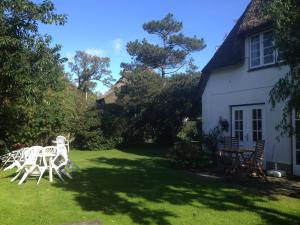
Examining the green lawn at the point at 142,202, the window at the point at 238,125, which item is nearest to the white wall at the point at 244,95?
the window at the point at 238,125

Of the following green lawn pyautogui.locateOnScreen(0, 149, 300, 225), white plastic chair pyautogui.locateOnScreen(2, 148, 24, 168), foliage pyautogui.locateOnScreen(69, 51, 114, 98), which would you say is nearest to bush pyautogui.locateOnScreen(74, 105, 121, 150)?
white plastic chair pyautogui.locateOnScreen(2, 148, 24, 168)

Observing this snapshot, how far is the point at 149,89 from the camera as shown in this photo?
2848cm

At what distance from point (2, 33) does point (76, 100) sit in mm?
15829

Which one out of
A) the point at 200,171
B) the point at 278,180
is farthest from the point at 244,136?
the point at 278,180

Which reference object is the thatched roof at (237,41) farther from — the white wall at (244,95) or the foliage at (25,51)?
the foliage at (25,51)

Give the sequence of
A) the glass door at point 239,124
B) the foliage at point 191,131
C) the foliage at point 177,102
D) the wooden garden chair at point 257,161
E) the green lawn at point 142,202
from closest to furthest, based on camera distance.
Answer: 1. the green lawn at point 142,202
2. the wooden garden chair at point 257,161
3. the glass door at point 239,124
4. the foliage at point 191,131
5. the foliage at point 177,102

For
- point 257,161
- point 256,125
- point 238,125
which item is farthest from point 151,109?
point 257,161

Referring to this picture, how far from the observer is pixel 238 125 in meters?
17.0

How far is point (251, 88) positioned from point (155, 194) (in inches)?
292

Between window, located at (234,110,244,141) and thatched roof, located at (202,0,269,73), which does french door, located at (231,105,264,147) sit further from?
thatched roof, located at (202,0,269,73)

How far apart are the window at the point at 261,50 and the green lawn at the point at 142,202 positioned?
5.35m

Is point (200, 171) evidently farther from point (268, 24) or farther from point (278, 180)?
point (268, 24)

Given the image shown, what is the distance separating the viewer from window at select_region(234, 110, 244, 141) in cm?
1677

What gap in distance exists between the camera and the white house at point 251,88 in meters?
14.4
